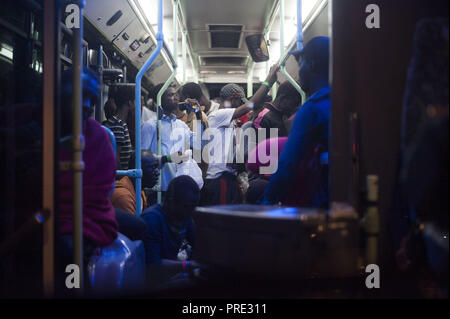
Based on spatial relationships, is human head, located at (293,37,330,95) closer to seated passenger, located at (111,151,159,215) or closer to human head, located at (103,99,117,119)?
seated passenger, located at (111,151,159,215)

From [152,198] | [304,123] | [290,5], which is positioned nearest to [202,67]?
[290,5]

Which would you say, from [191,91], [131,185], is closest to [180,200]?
[131,185]

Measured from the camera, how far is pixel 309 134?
1.51m

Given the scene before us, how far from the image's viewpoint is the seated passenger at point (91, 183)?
1.41 meters

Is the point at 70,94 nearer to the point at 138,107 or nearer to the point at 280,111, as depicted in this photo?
the point at 138,107

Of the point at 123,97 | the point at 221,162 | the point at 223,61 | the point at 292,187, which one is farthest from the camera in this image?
the point at 223,61

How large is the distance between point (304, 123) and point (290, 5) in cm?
267

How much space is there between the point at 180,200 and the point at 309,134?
100cm

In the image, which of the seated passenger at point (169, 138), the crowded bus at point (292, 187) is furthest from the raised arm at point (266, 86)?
the crowded bus at point (292, 187)

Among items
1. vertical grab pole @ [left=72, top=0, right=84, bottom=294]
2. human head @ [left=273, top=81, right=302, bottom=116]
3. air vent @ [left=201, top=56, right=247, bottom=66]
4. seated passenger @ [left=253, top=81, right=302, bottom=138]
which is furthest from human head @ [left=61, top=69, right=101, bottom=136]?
air vent @ [left=201, top=56, right=247, bottom=66]
